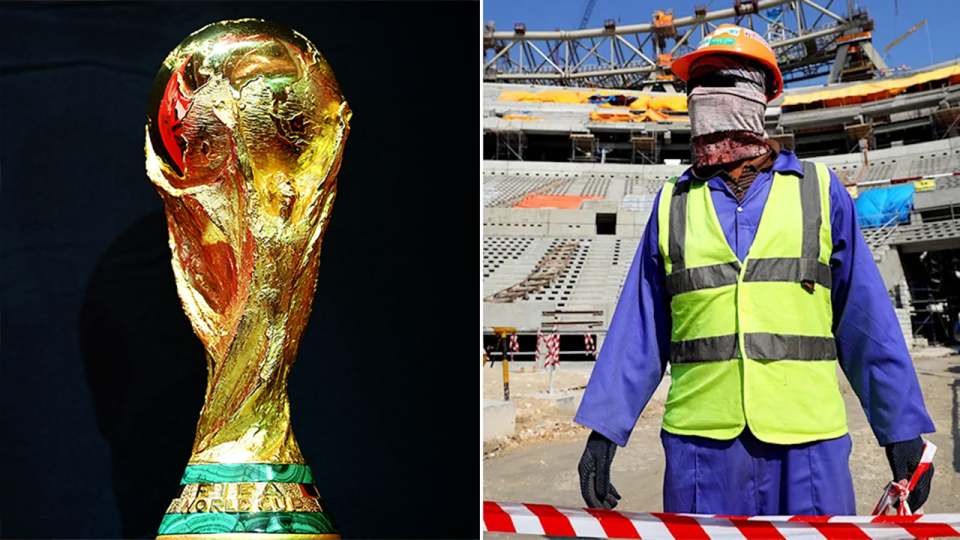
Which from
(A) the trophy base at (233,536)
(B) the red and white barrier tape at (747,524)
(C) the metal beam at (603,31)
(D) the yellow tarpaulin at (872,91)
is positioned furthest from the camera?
(C) the metal beam at (603,31)

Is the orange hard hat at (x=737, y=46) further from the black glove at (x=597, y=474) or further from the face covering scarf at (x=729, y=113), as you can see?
the black glove at (x=597, y=474)

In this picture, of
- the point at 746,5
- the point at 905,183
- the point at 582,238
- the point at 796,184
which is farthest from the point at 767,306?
the point at 746,5

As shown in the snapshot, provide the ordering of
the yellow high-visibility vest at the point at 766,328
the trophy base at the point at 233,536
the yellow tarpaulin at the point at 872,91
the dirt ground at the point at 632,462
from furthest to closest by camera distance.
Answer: the yellow tarpaulin at the point at 872,91, the dirt ground at the point at 632,462, the yellow high-visibility vest at the point at 766,328, the trophy base at the point at 233,536

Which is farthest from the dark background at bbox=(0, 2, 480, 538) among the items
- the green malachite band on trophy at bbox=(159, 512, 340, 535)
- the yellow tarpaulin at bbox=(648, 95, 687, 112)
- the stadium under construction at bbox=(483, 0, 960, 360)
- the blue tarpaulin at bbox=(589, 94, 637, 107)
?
the blue tarpaulin at bbox=(589, 94, 637, 107)

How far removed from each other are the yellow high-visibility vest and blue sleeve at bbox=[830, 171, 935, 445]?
4 centimetres

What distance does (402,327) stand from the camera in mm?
1905

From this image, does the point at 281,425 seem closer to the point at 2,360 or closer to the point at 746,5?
the point at 2,360

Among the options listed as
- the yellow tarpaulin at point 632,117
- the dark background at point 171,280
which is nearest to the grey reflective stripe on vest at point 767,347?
the dark background at point 171,280

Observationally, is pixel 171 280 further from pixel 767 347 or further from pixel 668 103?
pixel 668 103

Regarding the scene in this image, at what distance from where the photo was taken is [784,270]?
1.62 m

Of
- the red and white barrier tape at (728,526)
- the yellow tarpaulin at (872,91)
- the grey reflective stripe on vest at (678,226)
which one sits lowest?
the red and white barrier tape at (728,526)

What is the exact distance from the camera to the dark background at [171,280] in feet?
6.16

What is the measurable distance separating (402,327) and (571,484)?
3587 mm

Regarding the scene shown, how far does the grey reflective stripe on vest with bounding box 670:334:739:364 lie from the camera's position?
164cm
